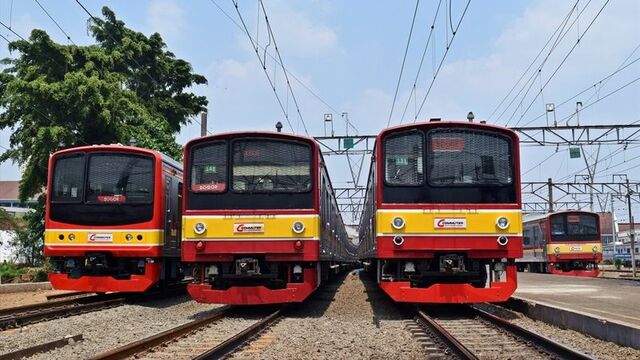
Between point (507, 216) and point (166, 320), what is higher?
point (507, 216)

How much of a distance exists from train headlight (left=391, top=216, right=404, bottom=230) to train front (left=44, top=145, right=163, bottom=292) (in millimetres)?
5253

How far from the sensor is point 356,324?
9617 mm

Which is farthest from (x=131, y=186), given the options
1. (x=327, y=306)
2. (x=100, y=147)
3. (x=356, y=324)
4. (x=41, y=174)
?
(x=41, y=174)

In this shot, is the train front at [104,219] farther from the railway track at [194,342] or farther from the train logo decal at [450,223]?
the train logo decal at [450,223]

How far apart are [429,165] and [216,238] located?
379 cm

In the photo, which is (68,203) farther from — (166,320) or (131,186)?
(166,320)

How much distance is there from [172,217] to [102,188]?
1884 mm

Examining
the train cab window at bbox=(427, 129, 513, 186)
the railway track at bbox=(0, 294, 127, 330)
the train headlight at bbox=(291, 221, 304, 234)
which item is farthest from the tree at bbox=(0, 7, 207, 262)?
the train cab window at bbox=(427, 129, 513, 186)

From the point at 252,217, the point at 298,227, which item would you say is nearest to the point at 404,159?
the point at 298,227

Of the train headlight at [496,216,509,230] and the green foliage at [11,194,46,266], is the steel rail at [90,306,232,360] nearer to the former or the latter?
the train headlight at [496,216,509,230]

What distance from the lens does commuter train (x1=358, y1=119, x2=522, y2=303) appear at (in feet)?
33.1

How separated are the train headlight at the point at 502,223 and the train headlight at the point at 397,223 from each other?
1565 millimetres

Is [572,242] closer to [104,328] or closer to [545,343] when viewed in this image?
[545,343]

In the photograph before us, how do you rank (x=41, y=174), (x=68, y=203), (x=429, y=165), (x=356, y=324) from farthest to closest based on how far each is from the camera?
(x=41, y=174), (x=68, y=203), (x=429, y=165), (x=356, y=324)
